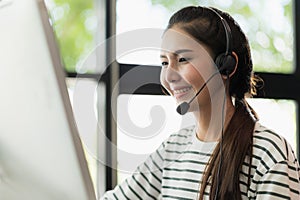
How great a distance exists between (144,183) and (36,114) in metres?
0.97

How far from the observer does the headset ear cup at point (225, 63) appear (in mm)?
1521

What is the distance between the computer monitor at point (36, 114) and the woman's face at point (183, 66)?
28.8 inches

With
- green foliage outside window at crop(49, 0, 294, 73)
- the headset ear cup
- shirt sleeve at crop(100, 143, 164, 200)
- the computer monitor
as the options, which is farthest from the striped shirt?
green foliage outside window at crop(49, 0, 294, 73)

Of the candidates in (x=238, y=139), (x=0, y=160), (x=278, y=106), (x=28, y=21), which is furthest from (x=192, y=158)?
(x=278, y=106)

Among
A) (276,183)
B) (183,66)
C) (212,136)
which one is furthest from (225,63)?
(276,183)

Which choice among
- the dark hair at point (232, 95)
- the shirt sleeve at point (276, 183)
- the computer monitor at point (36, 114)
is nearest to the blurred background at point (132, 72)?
the dark hair at point (232, 95)

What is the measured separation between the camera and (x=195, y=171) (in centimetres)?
162

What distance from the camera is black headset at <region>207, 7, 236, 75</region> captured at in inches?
59.7

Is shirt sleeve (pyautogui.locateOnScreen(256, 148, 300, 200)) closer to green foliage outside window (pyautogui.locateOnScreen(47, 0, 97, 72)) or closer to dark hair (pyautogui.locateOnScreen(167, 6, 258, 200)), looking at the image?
dark hair (pyautogui.locateOnScreen(167, 6, 258, 200))

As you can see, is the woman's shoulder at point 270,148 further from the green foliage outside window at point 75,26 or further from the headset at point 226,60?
the green foliage outside window at point 75,26

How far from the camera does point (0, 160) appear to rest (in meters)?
0.81

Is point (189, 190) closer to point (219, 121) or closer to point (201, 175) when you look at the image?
point (201, 175)

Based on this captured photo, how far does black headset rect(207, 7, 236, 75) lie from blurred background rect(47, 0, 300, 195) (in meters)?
0.16

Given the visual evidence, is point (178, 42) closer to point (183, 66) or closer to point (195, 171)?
point (183, 66)
